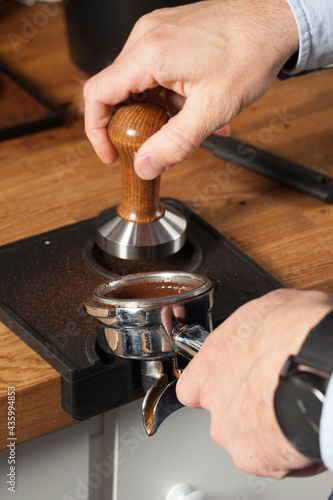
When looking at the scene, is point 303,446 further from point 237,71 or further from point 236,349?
point 237,71

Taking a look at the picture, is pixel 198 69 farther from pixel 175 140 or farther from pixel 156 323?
pixel 156 323

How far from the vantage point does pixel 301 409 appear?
1.49ft

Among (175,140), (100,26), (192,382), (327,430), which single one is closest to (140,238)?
(175,140)

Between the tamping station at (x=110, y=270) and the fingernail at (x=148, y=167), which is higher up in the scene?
the fingernail at (x=148, y=167)

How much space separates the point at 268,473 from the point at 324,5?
0.51 m

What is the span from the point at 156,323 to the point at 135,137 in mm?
202

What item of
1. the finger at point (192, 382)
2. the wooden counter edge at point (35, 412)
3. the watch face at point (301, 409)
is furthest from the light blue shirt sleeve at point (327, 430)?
the wooden counter edge at point (35, 412)

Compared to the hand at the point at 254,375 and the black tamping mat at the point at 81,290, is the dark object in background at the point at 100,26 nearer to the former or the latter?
the black tamping mat at the point at 81,290

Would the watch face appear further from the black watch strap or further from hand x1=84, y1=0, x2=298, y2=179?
hand x1=84, y1=0, x2=298, y2=179

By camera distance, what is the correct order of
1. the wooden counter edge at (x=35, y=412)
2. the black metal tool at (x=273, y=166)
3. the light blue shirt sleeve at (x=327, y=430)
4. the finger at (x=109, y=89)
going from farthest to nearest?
the black metal tool at (x=273, y=166) < the finger at (x=109, y=89) < the wooden counter edge at (x=35, y=412) < the light blue shirt sleeve at (x=327, y=430)

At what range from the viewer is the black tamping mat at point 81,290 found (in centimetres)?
59

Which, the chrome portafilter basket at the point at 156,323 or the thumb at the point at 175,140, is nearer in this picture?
the chrome portafilter basket at the point at 156,323

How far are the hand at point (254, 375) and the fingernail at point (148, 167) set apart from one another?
0.66ft

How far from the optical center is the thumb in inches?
25.6
